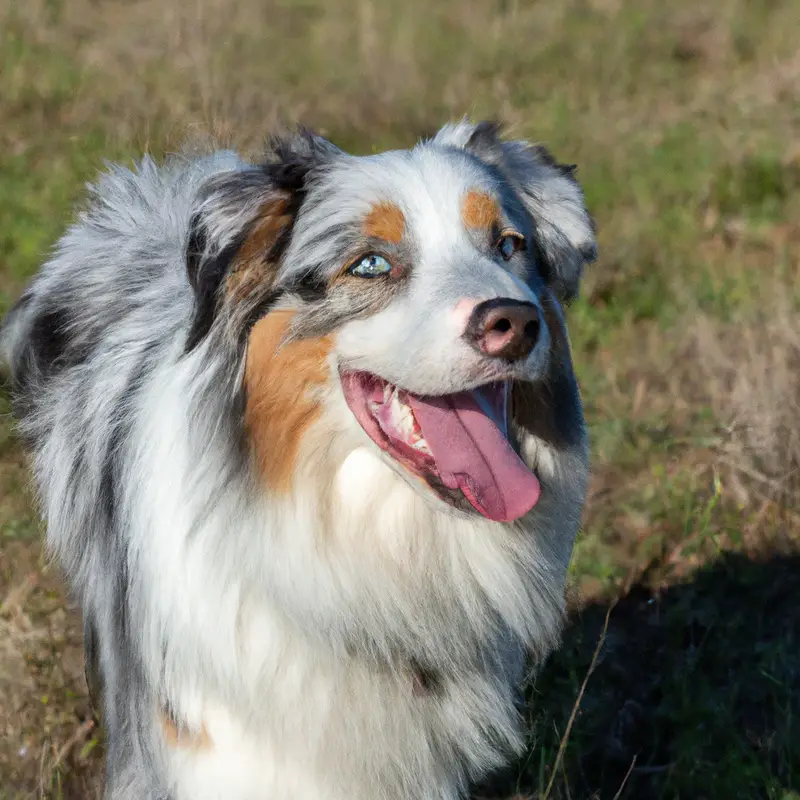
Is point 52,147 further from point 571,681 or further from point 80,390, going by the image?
point 571,681

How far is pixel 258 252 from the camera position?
3.25m

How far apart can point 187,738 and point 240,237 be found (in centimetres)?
132

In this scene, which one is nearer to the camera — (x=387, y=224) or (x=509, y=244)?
(x=387, y=224)

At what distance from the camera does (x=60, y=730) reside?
4.12 metres

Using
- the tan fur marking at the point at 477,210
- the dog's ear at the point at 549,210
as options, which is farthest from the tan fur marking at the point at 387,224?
the dog's ear at the point at 549,210

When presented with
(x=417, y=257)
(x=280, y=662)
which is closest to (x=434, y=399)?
(x=417, y=257)

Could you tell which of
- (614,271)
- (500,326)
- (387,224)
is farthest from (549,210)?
(614,271)

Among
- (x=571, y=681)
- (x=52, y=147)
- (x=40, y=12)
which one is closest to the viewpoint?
(x=571, y=681)

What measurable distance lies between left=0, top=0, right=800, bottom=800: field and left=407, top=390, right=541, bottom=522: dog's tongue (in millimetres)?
1058

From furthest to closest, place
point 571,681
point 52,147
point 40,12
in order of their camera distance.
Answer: point 40,12 < point 52,147 < point 571,681

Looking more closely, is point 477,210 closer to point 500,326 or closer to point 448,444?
point 500,326

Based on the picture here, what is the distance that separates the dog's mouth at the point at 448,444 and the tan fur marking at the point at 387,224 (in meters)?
0.35

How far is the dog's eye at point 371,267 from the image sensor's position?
3.15 metres

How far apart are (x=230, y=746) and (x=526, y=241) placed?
5.18 feet
